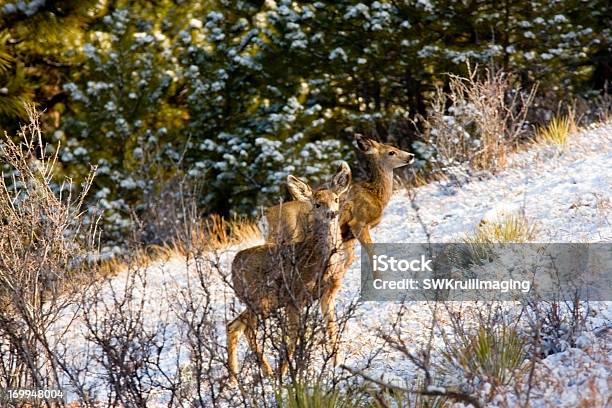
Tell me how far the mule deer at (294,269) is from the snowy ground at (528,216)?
0.92 feet

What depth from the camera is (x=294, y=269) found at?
5.86 metres

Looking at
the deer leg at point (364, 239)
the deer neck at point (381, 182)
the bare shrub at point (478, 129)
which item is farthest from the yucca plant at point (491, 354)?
the bare shrub at point (478, 129)

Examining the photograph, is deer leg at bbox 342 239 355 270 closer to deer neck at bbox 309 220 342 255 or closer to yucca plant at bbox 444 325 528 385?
deer neck at bbox 309 220 342 255

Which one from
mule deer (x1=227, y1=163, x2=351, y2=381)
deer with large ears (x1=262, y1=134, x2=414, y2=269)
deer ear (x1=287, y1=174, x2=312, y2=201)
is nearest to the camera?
mule deer (x1=227, y1=163, x2=351, y2=381)

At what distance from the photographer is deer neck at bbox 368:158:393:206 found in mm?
9602

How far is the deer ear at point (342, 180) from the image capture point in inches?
281

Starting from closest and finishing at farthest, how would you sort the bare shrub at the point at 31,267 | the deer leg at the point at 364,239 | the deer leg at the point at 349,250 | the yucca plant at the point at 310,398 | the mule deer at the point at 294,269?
the yucca plant at the point at 310,398, the mule deer at the point at 294,269, the bare shrub at the point at 31,267, the deer leg at the point at 349,250, the deer leg at the point at 364,239

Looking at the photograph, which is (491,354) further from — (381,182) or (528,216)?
(381,182)

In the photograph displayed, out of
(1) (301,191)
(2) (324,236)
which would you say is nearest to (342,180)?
(1) (301,191)

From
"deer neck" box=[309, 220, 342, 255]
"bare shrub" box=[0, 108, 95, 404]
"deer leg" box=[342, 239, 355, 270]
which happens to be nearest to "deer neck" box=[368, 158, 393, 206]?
→ "deer leg" box=[342, 239, 355, 270]

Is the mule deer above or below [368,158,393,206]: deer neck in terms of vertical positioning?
below

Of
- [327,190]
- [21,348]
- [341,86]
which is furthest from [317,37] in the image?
[21,348]

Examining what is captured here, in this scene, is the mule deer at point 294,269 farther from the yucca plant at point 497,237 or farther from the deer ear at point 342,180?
the yucca plant at point 497,237

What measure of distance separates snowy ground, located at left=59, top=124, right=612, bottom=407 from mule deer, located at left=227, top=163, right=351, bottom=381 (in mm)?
282
